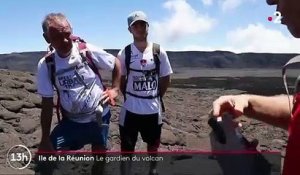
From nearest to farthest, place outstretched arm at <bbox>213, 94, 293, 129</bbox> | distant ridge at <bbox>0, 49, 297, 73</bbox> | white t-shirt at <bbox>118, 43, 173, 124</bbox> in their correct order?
outstretched arm at <bbox>213, 94, 293, 129</bbox> → white t-shirt at <bbox>118, 43, 173, 124</bbox> → distant ridge at <bbox>0, 49, 297, 73</bbox>

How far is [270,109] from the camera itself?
69.8 inches

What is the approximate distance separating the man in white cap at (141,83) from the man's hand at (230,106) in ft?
10.7

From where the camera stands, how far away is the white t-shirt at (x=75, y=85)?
160 inches

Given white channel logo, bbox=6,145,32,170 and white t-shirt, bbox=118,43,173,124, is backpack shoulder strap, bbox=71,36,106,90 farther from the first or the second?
white channel logo, bbox=6,145,32,170

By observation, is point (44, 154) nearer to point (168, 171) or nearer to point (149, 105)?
point (149, 105)

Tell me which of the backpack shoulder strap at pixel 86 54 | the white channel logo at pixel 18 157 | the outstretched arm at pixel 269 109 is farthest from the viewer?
the white channel logo at pixel 18 157

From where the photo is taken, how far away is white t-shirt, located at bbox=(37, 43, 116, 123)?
407 cm

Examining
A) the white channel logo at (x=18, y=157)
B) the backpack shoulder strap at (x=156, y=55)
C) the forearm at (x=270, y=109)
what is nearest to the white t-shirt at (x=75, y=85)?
the backpack shoulder strap at (x=156, y=55)

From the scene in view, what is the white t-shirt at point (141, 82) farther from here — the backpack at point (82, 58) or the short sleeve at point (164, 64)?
the backpack at point (82, 58)

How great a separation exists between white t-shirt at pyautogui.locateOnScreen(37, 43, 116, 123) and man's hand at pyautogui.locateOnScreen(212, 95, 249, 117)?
2561 mm

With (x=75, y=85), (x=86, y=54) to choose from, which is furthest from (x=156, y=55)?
(x=75, y=85)

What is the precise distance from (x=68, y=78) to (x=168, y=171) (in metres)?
2.39

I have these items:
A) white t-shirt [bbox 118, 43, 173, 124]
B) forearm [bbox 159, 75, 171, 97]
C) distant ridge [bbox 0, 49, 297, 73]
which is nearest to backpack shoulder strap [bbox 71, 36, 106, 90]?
white t-shirt [bbox 118, 43, 173, 124]

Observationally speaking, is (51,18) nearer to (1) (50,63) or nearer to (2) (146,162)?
(1) (50,63)
